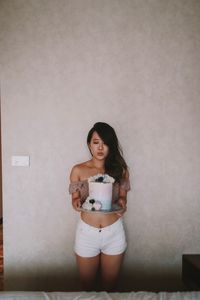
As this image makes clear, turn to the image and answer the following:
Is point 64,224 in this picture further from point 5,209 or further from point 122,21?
point 122,21

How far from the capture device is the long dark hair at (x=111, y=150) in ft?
5.89

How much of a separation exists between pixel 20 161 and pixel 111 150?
706 mm

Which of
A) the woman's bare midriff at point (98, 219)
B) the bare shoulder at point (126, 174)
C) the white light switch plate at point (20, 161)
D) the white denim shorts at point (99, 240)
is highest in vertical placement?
the white light switch plate at point (20, 161)

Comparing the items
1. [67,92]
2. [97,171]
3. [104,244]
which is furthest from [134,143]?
[104,244]

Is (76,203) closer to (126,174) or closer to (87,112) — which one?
(126,174)

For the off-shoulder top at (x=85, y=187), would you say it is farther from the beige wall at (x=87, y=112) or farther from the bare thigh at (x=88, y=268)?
the bare thigh at (x=88, y=268)

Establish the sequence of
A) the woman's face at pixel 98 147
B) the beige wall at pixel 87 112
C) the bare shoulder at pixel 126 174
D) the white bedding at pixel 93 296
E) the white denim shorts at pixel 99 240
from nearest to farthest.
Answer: the white bedding at pixel 93 296 → the white denim shorts at pixel 99 240 → the woman's face at pixel 98 147 → the bare shoulder at pixel 126 174 → the beige wall at pixel 87 112

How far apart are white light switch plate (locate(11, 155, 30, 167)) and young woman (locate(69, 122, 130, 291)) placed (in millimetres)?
439

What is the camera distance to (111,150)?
1.84 meters

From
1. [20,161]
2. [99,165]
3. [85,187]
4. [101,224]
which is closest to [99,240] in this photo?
[101,224]

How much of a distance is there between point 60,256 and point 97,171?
0.76 m

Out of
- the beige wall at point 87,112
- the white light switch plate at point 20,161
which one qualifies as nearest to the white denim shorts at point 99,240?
the beige wall at point 87,112

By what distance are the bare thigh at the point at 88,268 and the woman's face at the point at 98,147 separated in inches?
25.2

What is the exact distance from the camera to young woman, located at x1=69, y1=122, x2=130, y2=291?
5.53 ft
